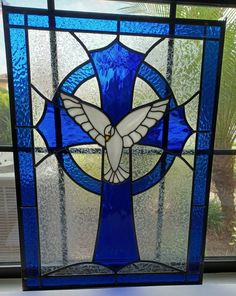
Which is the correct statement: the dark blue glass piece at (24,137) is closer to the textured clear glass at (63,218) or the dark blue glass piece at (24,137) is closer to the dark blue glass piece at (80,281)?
the textured clear glass at (63,218)

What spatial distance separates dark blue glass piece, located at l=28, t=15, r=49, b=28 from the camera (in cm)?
84

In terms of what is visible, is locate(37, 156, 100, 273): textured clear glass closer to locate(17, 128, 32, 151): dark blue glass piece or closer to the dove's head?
locate(17, 128, 32, 151): dark blue glass piece

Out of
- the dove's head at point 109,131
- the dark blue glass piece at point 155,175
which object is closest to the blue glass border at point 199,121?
the dark blue glass piece at point 155,175

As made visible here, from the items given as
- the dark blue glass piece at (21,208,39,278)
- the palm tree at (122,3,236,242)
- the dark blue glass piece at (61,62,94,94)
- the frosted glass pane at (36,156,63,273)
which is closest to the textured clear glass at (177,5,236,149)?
the palm tree at (122,3,236,242)

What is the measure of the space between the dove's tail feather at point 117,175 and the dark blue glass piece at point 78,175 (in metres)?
0.04

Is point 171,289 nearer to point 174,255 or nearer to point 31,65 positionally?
point 174,255

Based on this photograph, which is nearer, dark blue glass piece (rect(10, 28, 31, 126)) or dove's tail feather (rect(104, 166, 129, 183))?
dark blue glass piece (rect(10, 28, 31, 126))

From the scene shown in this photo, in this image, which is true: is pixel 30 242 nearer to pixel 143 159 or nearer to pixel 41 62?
pixel 143 159

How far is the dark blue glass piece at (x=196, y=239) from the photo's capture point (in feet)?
3.36

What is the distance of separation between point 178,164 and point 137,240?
329mm

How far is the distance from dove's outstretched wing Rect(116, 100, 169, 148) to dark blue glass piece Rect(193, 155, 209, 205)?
0.22 m

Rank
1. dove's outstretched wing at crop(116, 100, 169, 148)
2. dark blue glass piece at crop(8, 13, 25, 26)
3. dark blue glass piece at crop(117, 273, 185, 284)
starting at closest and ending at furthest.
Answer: dark blue glass piece at crop(8, 13, 25, 26), dove's outstretched wing at crop(116, 100, 169, 148), dark blue glass piece at crop(117, 273, 185, 284)

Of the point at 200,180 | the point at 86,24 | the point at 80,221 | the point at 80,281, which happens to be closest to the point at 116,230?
the point at 80,221

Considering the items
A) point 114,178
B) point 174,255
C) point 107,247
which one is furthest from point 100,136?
point 174,255
